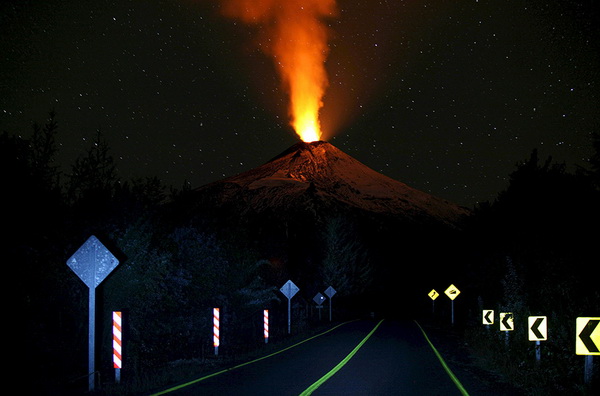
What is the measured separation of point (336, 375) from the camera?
1455cm

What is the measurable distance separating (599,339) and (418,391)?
3.60 meters

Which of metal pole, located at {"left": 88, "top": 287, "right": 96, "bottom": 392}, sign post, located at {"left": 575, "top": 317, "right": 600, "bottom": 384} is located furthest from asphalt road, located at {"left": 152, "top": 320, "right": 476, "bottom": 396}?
sign post, located at {"left": 575, "top": 317, "right": 600, "bottom": 384}

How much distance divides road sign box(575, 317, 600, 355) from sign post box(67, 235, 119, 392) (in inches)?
334

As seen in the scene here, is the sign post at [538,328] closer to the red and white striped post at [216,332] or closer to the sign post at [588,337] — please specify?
the sign post at [588,337]

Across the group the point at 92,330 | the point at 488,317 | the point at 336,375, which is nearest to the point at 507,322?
the point at 488,317

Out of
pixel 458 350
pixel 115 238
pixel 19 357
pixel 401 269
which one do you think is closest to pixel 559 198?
pixel 458 350

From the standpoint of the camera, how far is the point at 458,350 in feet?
78.3

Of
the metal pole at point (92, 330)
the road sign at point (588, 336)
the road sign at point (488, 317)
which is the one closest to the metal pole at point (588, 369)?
the road sign at point (588, 336)

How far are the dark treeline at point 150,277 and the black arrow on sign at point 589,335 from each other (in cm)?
271

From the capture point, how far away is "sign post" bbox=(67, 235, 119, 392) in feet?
39.5

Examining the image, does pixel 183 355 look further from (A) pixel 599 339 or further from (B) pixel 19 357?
(A) pixel 599 339

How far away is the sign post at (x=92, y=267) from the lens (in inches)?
474

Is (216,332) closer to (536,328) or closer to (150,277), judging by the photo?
(150,277)

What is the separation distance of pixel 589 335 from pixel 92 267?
911cm
